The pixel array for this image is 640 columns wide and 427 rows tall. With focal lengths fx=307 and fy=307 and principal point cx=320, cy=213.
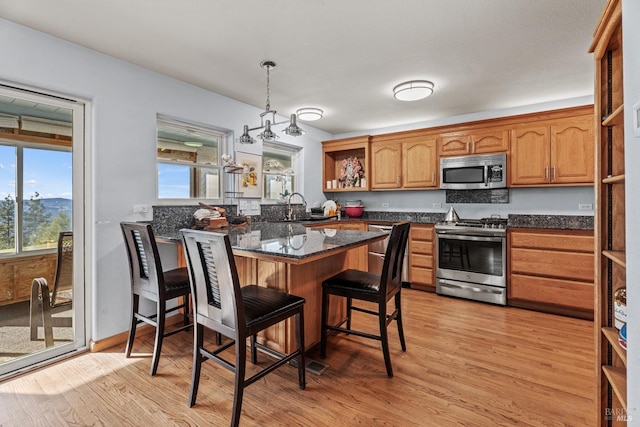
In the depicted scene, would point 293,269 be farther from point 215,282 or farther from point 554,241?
point 554,241

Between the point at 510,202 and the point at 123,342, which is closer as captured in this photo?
the point at 123,342

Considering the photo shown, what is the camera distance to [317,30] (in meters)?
2.11

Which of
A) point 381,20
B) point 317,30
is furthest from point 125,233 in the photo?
point 381,20

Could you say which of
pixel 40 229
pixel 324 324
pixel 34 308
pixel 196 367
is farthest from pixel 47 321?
pixel 324 324

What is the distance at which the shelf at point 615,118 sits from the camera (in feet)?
3.84

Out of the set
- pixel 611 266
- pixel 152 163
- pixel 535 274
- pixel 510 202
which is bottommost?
pixel 535 274

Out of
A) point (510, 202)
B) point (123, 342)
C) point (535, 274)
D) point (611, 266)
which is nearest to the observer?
point (611, 266)

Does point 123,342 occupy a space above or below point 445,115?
below

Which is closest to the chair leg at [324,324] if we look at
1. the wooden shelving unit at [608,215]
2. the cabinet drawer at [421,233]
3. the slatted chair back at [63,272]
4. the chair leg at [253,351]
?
the chair leg at [253,351]

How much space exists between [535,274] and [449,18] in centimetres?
275

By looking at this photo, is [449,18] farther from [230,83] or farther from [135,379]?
[135,379]

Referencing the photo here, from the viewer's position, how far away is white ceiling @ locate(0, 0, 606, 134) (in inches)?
73.7

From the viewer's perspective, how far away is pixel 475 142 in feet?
12.7

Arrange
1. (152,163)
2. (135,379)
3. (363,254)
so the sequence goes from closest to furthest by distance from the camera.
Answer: (135,379)
(152,163)
(363,254)
